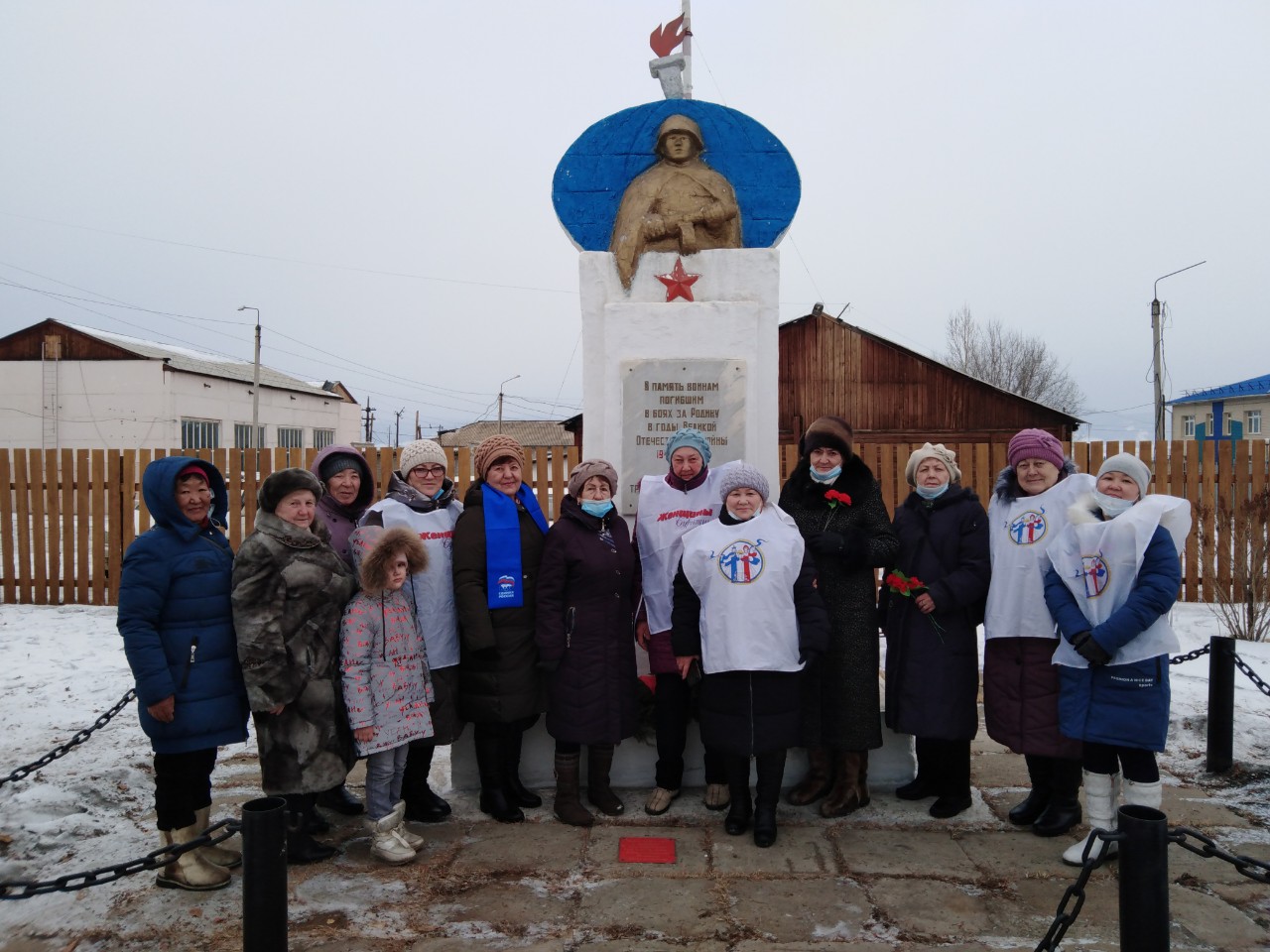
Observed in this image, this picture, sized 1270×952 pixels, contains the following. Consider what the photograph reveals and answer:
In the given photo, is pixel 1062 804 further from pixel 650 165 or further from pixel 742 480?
pixel 650 165

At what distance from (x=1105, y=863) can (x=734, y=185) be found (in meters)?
3.48

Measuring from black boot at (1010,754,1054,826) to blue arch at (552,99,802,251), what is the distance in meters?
2.77

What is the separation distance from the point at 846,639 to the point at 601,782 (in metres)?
1.25

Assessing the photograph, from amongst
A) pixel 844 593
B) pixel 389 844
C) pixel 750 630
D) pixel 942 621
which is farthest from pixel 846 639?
pixel 389 844

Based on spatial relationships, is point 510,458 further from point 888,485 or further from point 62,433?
point 62,433

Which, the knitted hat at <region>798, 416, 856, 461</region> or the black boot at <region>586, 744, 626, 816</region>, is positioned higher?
the knitted hat at <region>798, 416, 856, 461</region>

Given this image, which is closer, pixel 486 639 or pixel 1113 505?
pixel 1113 505

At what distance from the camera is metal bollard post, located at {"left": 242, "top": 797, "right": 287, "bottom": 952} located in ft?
7.27

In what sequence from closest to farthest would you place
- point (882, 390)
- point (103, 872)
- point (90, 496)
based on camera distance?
point (103, 872), point (90, 496), point (882, 390)

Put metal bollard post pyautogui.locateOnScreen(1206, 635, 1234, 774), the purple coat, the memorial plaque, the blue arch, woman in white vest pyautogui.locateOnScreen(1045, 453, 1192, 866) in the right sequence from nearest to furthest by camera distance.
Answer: woman in white vest pyautogui.locateOnScreen(1045, 453, 1192, 866), the purple coat, metal bollard post pyautogui.locateOnScreen(1206, 635, 1234, 774), the memorial plaque, the blue arch

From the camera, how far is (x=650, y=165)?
4613 mm

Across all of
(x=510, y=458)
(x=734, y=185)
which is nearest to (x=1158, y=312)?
(x=734, y=185)

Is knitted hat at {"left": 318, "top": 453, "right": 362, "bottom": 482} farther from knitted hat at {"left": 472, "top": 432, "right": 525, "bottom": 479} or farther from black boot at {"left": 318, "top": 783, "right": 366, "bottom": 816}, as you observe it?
black boot at {"left": 318, "top": 783, "right": 366, "bottom": 816}

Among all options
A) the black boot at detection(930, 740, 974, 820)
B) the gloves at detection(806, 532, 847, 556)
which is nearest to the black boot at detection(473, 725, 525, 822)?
the gloves at detection(806, 532, 847, 556)
